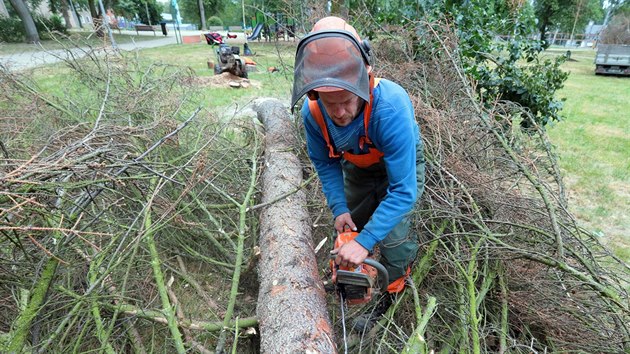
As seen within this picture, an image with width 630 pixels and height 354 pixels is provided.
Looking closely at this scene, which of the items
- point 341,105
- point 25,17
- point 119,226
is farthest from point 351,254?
point 25,17

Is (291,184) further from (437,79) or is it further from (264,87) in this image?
(264,87)

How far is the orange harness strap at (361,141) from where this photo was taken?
5.10 feet

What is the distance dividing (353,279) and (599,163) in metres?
4.60

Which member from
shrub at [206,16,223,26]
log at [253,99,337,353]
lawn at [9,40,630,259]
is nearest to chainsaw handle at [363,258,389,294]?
log at [253,99,337,353]

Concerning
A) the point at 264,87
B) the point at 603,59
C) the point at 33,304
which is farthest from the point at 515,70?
the point at 603,59

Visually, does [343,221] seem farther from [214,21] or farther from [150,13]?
[214,21]

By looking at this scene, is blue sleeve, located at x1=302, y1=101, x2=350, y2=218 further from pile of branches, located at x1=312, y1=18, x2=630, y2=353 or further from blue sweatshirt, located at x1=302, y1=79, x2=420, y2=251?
pile of branches, located at x1=312, y1=18, x2=630, y2=353

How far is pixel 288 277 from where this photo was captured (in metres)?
1.88

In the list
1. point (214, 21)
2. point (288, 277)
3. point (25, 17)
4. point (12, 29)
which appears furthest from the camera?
point (214, 21)

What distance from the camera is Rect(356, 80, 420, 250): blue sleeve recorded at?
1.53 meters

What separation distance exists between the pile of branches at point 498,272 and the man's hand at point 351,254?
13.3 inches

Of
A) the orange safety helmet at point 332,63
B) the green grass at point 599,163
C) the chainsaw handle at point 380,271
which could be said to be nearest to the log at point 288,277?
the chainsaw handle at point 380,271

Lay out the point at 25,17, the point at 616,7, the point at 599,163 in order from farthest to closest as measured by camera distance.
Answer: the point at 616,7 < the point at 25,17 < the point at 599,163

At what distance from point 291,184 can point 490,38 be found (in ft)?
8.79
